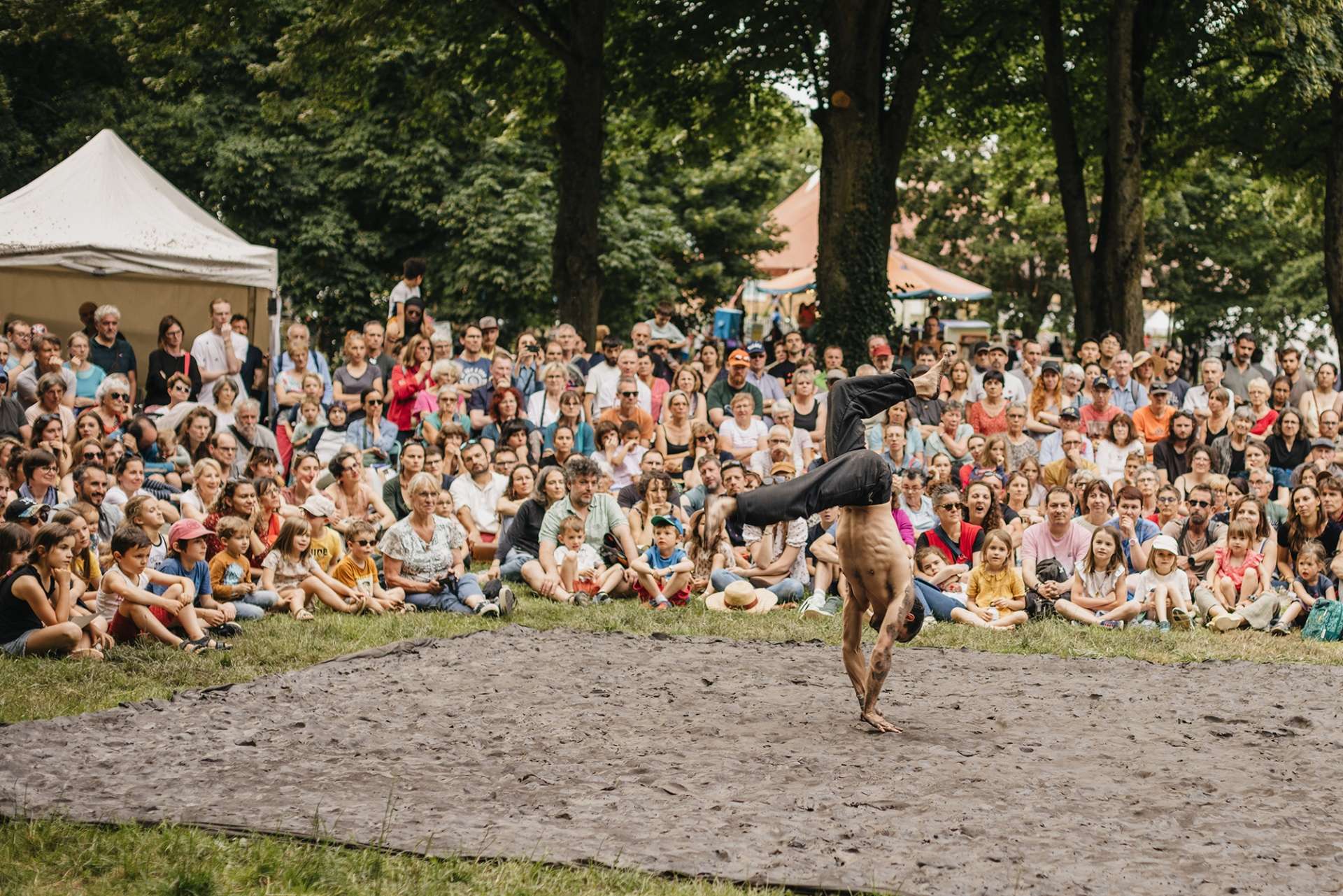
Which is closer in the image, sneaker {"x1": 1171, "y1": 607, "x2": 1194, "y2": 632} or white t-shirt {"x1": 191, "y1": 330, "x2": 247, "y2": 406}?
sneaker {"x1": 1171, "y1": 607, "x2": 1194, "y2": 632}

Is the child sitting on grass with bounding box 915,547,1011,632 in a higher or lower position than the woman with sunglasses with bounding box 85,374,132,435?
lower

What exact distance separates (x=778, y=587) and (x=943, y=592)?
4.31ft

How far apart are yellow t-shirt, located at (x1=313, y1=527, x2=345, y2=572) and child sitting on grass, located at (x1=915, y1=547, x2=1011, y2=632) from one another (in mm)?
4341

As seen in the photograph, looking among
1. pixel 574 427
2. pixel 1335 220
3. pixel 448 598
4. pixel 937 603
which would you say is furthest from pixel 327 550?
pixel 1335 220

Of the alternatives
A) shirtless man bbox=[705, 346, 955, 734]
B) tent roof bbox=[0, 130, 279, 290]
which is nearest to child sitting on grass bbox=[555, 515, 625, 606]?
shirtless man bbox=[705, 346, 955, 734]

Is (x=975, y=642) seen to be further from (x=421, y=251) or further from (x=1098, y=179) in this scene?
(x=421, y=251)

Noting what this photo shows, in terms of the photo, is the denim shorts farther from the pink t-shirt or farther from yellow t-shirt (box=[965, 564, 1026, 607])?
the pink t-shirt

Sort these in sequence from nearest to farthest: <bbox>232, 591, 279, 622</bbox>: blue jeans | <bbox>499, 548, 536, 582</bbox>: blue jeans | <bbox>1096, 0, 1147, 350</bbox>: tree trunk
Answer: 1. <bbox>232, 591, 279, 622</bbox>: blue jeans
2. <bbox>499, 548, 536, 582</bbox>: blue jeans
3. <bbox>1096, 0, 1147, 350</bbox>: tree trunk

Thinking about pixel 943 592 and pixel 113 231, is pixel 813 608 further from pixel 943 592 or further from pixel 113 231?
pixel 113 231

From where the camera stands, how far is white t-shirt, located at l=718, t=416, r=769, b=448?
44.7 ft

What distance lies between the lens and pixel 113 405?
40.4 feet

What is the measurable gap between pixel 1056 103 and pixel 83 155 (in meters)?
12.8

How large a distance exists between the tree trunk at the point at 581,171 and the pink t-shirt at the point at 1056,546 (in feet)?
27.0

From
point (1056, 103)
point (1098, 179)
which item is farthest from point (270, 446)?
point (1098, 179)
